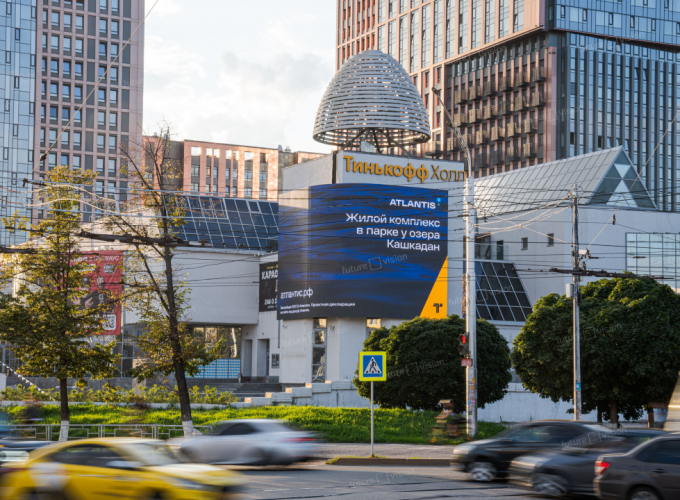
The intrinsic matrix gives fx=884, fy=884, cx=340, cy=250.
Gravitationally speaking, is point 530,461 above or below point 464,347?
below

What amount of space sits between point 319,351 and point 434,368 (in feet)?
54.0

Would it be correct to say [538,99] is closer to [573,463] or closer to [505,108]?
[505,108]

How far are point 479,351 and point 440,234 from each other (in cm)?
1572

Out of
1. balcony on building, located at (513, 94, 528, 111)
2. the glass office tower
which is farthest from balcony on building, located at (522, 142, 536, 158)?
the glass office tower

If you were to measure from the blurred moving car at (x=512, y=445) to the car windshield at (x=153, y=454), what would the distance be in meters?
7.96

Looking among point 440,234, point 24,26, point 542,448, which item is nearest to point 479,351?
point 440,234

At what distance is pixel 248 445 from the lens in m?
21.5

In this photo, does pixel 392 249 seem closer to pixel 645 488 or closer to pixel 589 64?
pixel 645 488

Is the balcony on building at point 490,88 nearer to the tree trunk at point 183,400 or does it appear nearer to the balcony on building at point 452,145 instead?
the balcony on building at point 452,145

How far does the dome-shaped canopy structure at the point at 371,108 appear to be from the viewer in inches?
2368

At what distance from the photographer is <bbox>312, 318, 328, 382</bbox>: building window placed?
5703 centimetres

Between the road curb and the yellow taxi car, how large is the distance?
11.0 m

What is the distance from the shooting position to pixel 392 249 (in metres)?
55.2

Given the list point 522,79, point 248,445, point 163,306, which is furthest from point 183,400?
point 522,79
